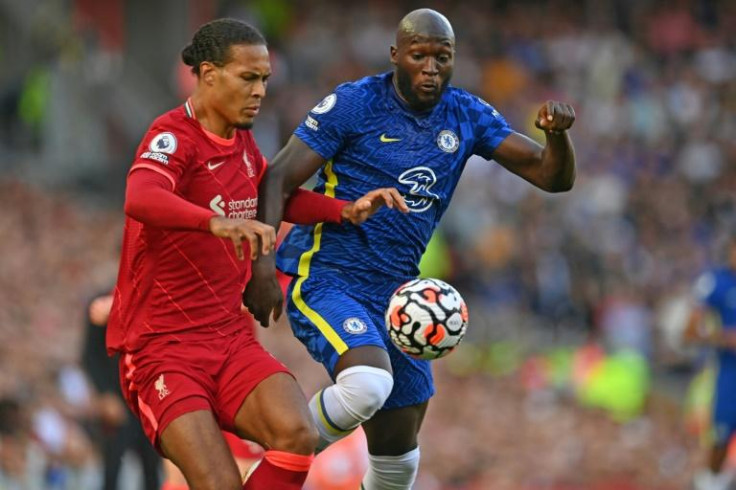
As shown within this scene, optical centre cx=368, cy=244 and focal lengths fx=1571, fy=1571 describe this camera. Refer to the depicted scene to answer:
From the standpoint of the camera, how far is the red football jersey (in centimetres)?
742

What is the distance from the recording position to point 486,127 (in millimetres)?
8578

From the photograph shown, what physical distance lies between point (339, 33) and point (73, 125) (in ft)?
15.9

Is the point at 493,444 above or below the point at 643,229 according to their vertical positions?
below

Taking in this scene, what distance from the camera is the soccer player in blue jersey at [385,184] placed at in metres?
8.05

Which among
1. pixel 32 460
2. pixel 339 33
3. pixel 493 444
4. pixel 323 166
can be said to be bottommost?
pixel 493 444

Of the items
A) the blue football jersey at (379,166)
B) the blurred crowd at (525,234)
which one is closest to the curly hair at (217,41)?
the blue football jersey at (379,166)

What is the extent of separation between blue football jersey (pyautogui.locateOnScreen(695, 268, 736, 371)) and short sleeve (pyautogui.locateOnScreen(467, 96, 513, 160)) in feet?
18.7

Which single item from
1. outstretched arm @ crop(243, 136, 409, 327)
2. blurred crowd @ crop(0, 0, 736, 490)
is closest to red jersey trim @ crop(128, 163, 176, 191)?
outstretched arm @ crop(243, 136, 409, 327)

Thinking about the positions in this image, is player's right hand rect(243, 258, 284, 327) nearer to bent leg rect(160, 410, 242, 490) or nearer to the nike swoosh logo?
bent leg rect(160, 410, 242, 490)

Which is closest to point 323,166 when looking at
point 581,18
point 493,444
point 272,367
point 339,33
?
point 272,367

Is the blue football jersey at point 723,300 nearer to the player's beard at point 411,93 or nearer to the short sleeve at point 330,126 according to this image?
the player's beard at point 411,93

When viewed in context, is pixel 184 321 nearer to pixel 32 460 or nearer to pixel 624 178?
pixel 32 460

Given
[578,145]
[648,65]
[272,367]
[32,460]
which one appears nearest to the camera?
[272,367]

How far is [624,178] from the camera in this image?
22875 millimetres
